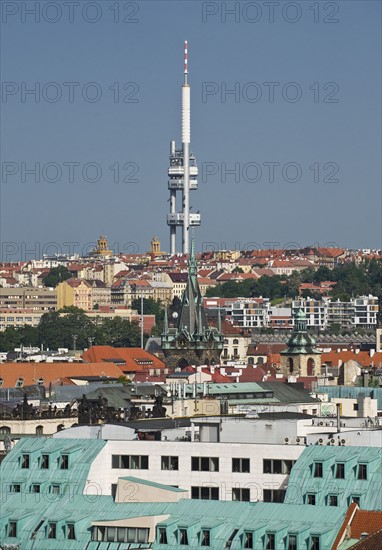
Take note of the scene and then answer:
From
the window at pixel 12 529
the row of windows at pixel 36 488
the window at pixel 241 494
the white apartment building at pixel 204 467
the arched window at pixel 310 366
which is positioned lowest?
the window at pixel 12 529

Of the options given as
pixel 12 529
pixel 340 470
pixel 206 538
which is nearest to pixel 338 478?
pixel 340 470

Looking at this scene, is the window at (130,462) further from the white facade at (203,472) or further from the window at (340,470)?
the window at (340,470)

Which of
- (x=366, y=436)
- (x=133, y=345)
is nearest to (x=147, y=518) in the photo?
(x=366, y=436)

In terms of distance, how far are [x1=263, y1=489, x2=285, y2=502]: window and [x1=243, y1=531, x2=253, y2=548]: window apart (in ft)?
11.0

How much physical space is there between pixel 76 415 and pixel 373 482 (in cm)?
2766

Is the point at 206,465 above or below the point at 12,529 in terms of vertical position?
above

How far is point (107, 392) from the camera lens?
260 ft

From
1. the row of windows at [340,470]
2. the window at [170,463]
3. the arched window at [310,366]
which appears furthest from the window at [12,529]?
the arched window at [310,366]

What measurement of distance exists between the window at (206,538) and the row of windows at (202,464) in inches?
136

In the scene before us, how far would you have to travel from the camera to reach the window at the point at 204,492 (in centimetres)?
4266

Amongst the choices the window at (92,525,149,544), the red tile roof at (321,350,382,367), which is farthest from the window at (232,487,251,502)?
the red tile roof at (321,350,382,367)

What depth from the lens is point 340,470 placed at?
40594 millimetres

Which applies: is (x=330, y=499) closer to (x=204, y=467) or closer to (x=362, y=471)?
(x=362, y=471)

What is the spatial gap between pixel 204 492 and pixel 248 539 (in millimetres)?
4497
